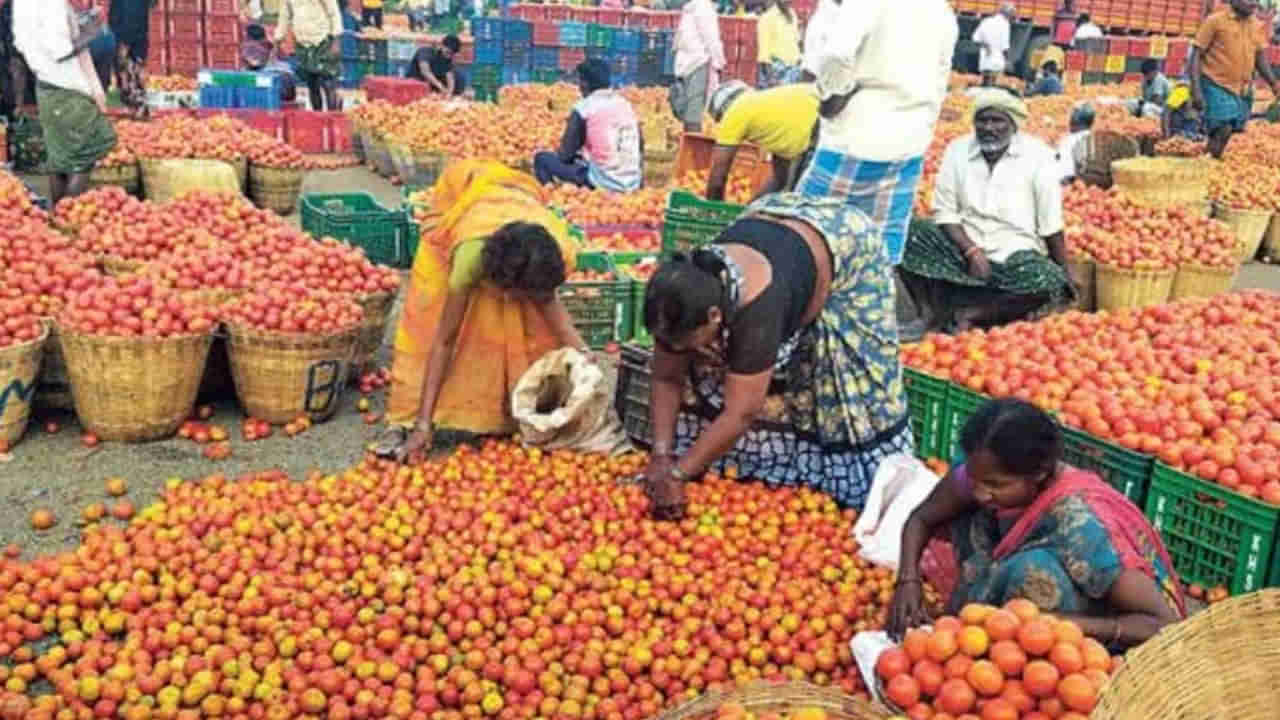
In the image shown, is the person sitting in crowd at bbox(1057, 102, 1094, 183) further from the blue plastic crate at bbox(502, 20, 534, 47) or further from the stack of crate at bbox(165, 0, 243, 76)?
the stack of crate at bbox(165, 0, 243, 76)

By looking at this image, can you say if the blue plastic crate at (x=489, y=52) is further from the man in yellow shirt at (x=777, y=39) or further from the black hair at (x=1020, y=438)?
the black hair at (x=1020, y=438)

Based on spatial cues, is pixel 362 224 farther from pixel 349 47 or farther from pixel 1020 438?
pixel 349 47

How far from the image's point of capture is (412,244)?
27.5 ft

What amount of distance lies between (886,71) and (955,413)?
6.77 feet

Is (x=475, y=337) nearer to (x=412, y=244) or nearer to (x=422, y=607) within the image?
(x=422, y=607)

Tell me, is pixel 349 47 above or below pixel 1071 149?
above

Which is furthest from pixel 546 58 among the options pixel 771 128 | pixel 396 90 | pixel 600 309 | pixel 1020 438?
pixel 1020 438

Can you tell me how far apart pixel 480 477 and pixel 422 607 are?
1002 mm

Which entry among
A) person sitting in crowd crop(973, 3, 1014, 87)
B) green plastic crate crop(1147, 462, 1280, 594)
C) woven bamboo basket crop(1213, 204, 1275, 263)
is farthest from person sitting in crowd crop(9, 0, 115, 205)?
person sitting in crowd crop(973, 3, 1014, 87)

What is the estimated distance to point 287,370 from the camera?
17.9 feet

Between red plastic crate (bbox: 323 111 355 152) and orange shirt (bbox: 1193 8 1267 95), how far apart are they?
354 inches

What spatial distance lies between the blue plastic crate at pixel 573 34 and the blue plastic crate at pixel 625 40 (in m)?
0.47

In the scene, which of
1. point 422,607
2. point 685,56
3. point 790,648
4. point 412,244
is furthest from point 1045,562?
point 685,56

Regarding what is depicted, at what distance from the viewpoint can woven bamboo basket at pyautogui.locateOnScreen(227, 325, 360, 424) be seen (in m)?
5.40
